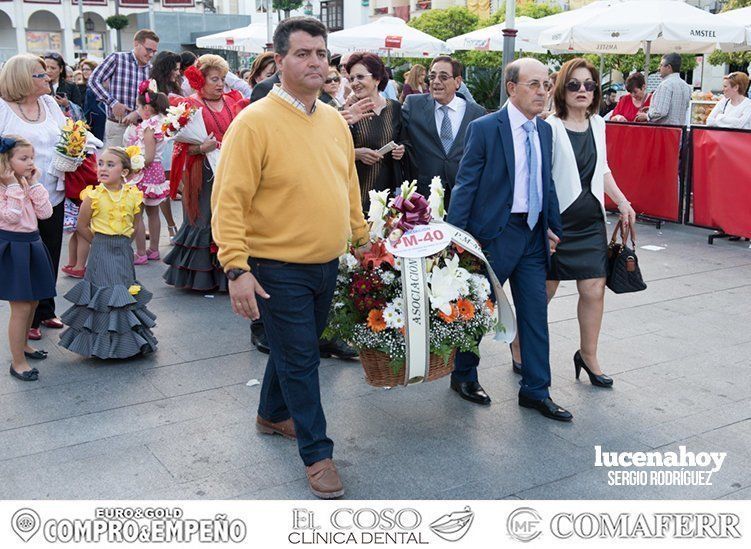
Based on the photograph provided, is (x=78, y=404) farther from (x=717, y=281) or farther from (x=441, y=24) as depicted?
(x=441, y=24)

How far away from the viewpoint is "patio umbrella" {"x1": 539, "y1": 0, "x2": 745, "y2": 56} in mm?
12297

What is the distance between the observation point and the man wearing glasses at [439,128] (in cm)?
620

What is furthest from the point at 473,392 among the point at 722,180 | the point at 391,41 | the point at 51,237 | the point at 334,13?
the point at 334,13

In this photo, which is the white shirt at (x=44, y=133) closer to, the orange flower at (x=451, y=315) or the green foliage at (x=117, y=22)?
the orange flower at (x=451, y=315)

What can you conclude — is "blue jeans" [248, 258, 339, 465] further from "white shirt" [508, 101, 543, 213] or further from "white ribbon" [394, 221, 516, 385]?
"white shirt" [508, 101, 543, 213]

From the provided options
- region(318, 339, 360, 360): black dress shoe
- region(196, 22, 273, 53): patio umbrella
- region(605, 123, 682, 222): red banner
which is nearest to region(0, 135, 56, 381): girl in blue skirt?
region(318, 339, 360, 360): black dress shoe

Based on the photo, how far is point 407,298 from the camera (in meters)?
4.41

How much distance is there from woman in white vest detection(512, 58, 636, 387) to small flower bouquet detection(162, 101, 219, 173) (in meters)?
3.17

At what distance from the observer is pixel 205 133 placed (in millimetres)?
7523

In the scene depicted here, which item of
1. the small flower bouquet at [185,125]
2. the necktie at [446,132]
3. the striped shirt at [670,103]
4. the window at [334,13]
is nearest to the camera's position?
A: the necktie at [446,132]

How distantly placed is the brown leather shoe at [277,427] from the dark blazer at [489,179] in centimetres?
140

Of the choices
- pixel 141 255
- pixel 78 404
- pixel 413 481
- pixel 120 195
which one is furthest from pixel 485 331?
pixel 141 255

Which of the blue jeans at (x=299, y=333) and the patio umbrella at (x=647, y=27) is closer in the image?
the blue jeans at (x=299, y=333)

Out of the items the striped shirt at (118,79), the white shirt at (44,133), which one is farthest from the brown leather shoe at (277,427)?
the striped shirt at (118,79)
